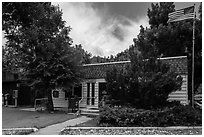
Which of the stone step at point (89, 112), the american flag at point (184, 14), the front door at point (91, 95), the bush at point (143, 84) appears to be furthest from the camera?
the front door at point (91, 95)

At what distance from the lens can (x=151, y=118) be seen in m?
9.91

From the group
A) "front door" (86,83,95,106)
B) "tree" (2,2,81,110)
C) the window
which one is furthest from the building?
the window

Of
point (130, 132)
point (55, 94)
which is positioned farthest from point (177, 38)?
point (130, 132)

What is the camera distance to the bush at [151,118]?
990 cm

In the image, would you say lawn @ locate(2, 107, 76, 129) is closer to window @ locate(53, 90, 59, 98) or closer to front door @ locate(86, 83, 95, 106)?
front door @ locate(86, 83, 95, 106)

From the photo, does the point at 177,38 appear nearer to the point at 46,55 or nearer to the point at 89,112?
the point at 89,112

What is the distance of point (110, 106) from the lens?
Result: 1134 cm

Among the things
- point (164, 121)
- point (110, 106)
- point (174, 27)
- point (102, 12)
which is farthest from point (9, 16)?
point (174, 27)

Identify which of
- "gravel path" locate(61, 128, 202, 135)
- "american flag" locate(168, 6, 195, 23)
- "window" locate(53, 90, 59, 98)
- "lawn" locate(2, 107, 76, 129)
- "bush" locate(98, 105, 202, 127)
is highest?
"american flag" locate(168, 6, 195, 23)

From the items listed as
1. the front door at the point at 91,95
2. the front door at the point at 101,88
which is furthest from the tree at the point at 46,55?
the front door at the point at 101,88

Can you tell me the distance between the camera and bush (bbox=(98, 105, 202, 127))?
9.90m

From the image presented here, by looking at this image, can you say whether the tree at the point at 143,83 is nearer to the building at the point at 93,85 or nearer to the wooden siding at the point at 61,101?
the building at the point at 93,85

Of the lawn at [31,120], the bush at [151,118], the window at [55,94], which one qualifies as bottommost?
the lawn at [31,120]

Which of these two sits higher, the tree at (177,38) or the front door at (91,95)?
the tree at (177,38)
